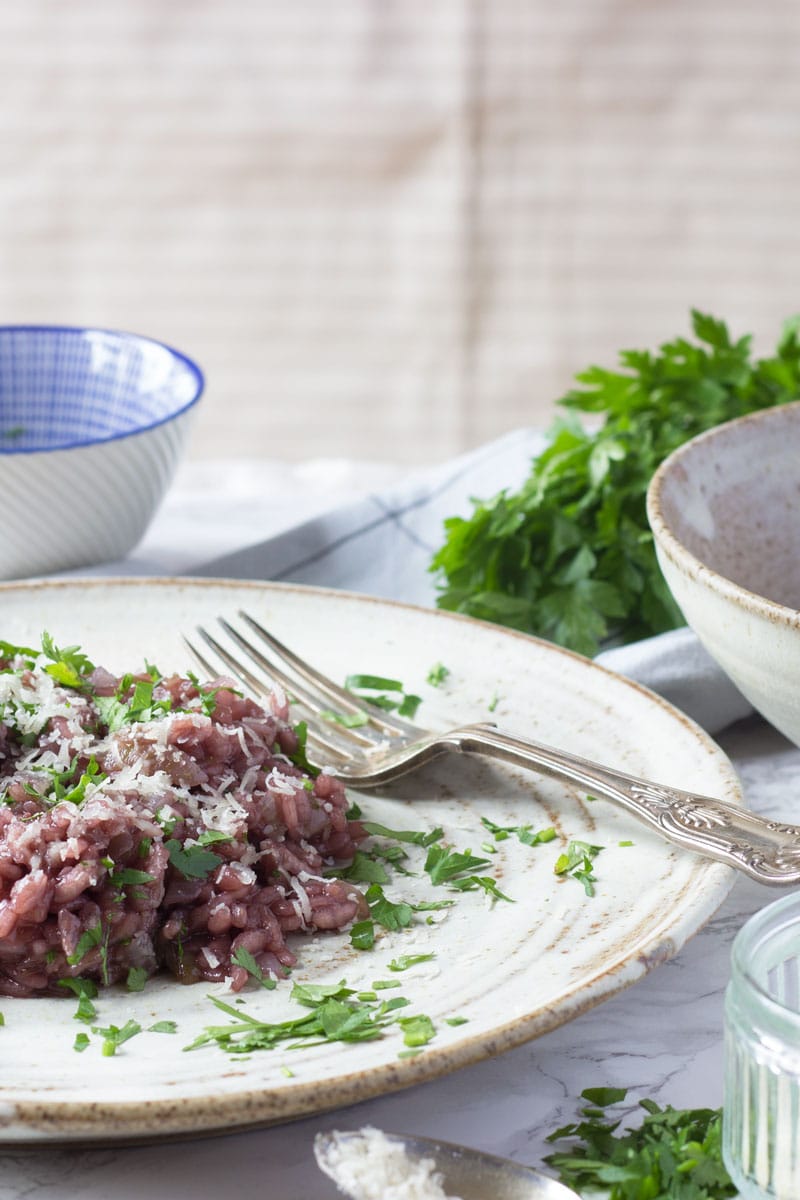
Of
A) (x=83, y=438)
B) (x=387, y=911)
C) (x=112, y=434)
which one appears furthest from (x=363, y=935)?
(x=83, y=438)

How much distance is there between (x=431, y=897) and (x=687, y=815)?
24 centimetres

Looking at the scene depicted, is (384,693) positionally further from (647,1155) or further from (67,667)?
(647,1155)

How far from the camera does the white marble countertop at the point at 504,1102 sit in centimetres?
109

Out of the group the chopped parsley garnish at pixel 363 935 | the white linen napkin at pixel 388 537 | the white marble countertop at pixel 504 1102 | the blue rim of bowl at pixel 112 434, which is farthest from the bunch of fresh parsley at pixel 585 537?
the chopped parsley garnish at pixel 363 935

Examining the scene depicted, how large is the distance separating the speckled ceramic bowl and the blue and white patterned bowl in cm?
85

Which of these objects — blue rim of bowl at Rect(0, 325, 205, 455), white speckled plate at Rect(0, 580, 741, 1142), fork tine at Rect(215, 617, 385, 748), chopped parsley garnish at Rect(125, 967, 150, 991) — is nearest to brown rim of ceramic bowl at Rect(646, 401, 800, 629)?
white speckled plate at Rect(0, 580, 741, 1142)

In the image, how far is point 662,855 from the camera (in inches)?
54.6

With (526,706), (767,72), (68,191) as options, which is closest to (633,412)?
(526,706)

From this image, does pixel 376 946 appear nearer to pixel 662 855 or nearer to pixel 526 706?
pixel 662 855

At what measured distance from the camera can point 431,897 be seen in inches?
54.4

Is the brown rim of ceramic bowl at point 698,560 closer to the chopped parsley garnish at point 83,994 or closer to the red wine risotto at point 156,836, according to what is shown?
the red wine risotto at point 156,836

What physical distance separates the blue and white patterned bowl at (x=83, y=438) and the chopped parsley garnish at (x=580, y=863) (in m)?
1.04

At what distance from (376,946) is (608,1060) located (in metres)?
0.21

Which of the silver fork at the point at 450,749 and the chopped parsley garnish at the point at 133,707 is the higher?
the chopped parsley garnish at the point at 133,707
